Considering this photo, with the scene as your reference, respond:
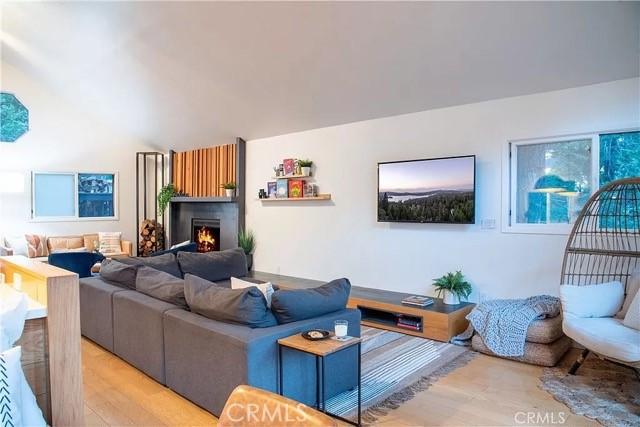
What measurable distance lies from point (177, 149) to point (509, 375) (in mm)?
7020

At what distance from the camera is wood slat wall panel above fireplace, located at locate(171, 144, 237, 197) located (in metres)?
7.34

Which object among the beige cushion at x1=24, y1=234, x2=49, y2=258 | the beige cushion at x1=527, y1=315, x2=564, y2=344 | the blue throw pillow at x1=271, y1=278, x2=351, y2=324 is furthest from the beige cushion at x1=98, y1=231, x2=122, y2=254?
the beige cushion at x1=527, y1=315, x2=564, y2=344

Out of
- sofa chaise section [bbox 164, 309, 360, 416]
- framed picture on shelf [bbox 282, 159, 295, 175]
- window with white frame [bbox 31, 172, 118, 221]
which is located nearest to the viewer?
sofa chaise section [bbox 164, 309, 360, 416]

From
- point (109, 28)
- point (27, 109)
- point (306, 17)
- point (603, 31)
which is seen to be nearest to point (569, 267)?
point (603, 31)

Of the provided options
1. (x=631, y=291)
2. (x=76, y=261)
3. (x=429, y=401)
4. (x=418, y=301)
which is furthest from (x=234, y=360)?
(x=76, y=261)

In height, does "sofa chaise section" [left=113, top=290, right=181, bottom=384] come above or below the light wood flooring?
above

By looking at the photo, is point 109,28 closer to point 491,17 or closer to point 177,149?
point 177,149

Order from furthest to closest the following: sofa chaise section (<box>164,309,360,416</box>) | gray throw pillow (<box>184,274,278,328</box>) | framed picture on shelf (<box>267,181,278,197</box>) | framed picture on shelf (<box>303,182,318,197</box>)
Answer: framed picture on shelf (<box>267,181,278,197</box>) < framed picture on shelf (<box>303,182,318,197</box>) < gray throw pillow (<box>184,274,278,328</box>) < sofa chaise section (<box>164,309,360,416</box>)

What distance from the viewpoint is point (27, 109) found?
740 cm

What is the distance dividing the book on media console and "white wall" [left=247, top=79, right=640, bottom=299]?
0.37 m

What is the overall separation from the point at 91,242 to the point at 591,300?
771 centimetres

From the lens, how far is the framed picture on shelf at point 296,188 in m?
6.14

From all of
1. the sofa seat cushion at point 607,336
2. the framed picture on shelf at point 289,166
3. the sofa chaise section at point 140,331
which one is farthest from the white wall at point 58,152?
the sofa seat cushion at point 607,336

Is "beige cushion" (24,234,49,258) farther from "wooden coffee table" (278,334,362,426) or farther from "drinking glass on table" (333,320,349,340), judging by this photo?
"drinking glass on table" (333,320,349,340)
